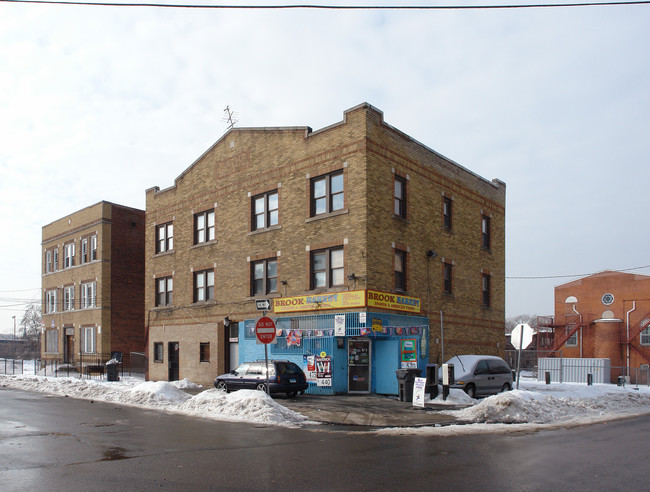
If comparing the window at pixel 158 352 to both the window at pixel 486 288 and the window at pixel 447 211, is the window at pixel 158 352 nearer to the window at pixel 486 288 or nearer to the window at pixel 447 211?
the window at pixel 447 211

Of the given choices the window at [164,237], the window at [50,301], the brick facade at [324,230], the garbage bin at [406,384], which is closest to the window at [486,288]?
the brick facade at [324,230]

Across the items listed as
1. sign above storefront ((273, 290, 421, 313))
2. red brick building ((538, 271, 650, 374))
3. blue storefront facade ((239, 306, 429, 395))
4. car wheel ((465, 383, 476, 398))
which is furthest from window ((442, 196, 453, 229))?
red brick building ((538, 271, 650, 374))

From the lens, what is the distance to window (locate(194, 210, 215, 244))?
30.1 metres

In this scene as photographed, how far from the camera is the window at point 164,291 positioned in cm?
3253

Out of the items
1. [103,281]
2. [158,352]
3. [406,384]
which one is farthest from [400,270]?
[103,281]

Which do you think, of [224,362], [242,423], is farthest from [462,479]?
[224,362]

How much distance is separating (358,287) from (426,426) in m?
7.96

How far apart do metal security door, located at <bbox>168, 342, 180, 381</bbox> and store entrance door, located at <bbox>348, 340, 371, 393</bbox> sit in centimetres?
1204

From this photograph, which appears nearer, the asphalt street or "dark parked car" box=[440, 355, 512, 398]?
the asphalt street

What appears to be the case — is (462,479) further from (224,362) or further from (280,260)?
(224,362)

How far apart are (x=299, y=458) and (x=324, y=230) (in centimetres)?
1425

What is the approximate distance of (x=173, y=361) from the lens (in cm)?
3167

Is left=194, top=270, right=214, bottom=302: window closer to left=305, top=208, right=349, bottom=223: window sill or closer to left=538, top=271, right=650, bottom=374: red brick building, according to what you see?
left=305, top=208, right=349, bottom=223: window sill

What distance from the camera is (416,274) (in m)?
25.1
